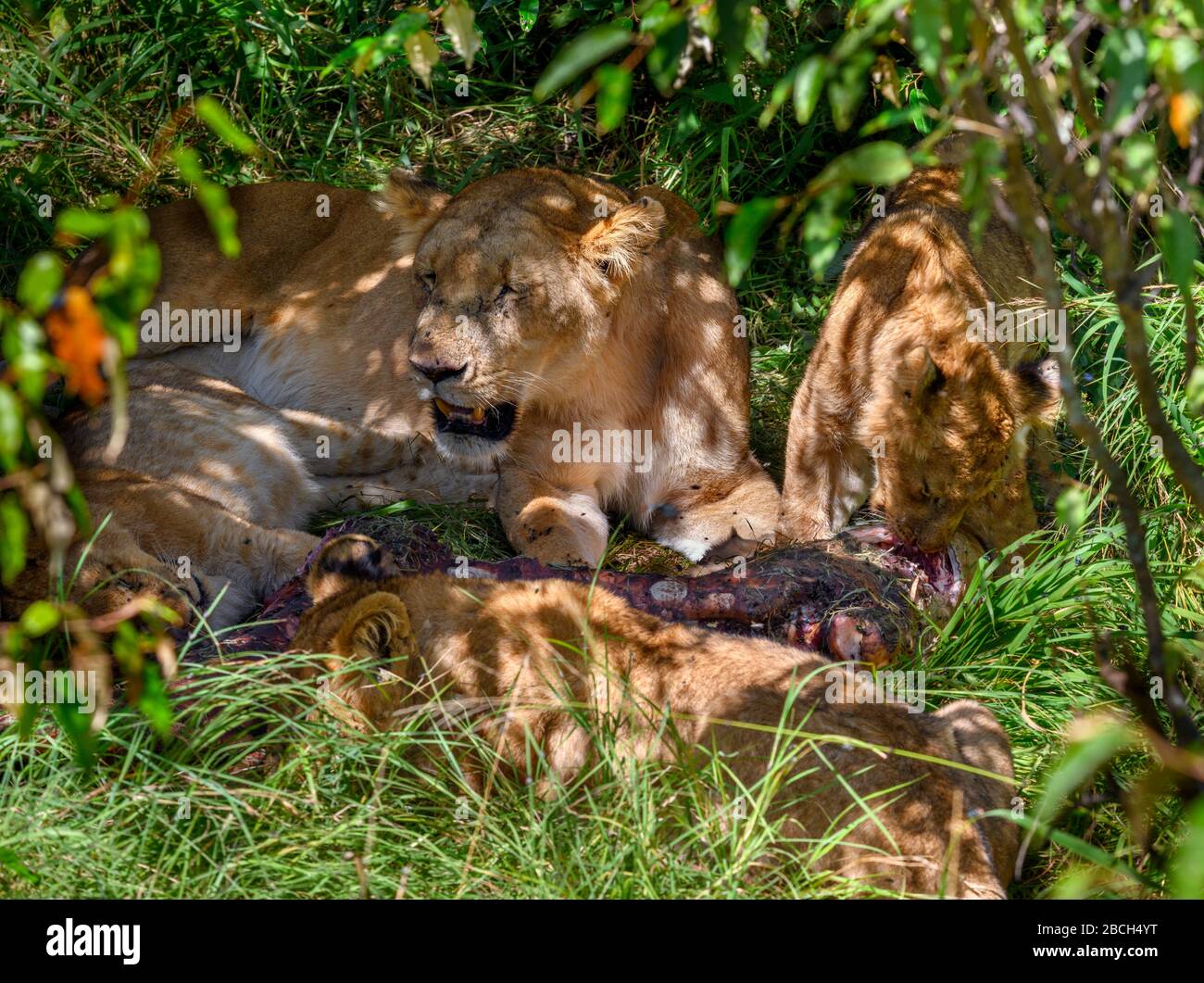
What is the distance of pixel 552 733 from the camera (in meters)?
3.95

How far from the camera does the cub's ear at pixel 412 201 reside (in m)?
6.30

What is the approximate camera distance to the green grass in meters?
Result: 3.52

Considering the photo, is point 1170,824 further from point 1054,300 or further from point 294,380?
point 294,380

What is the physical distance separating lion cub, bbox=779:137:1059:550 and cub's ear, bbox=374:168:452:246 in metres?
1.92

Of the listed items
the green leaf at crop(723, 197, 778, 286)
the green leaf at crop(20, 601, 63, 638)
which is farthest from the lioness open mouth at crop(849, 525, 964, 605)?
the green leaf at crop(20, 601, 63, 638)

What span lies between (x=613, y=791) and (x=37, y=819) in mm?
1546

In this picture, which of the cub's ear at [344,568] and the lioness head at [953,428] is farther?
the lioness head at [953,428]

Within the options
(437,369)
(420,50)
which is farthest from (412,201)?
(420,50)

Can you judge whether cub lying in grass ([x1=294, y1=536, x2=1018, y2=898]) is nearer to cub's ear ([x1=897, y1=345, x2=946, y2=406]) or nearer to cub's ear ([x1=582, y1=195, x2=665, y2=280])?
cub's ear ([x1=897, y1=345, x2=946, y2=406])

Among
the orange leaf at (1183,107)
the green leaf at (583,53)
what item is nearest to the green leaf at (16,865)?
the green leaf at (583,53)

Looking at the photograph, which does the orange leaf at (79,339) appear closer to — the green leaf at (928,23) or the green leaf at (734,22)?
the green leaf at (734,22)

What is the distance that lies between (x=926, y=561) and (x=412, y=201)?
2885 mm

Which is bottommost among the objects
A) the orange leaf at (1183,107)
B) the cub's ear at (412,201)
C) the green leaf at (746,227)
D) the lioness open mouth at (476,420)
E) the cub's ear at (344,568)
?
the cub's ear at (344,568)
